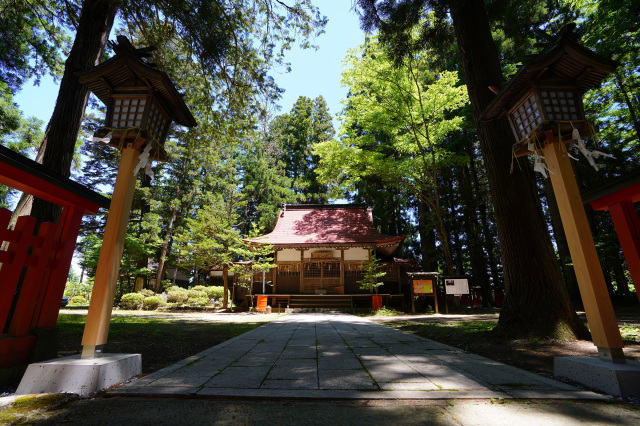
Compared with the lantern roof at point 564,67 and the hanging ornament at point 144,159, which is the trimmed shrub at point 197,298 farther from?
the lantern roof at point 564,67

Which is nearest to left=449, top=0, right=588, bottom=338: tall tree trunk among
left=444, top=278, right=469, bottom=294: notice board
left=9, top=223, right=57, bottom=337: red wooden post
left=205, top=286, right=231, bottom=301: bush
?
left=9, top=223, right=57, bottom=337: red wooden post

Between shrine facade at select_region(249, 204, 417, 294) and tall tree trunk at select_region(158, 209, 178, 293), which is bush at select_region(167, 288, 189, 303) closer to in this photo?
tall tree trunk at select_region(158, 209, 178, 293)

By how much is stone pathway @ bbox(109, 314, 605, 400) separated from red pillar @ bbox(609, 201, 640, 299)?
124 centimetres

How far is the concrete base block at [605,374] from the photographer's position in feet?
6.06

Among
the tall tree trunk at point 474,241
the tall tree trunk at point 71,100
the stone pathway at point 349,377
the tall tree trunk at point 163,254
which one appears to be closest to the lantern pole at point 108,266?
the stone pathway at point 349,377

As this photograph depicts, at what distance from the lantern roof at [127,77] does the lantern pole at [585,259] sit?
3.67m

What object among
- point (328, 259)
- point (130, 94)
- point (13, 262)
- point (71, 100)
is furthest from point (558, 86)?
point (328, 259)

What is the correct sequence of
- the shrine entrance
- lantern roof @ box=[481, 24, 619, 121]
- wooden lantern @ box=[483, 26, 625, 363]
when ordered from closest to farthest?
wooden lantern @ box=[483, 26, 625, 363] → lantern roof @ box=[481, 24, 619, 121] → the shrine entrance

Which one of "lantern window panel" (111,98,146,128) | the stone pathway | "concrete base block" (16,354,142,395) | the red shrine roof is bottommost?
the stone pathway

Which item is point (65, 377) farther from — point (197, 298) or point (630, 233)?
point (197, 298)

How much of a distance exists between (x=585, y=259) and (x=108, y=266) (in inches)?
158

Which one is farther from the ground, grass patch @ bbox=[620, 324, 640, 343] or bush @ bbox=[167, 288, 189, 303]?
bush @ bbox=[167, 288, 189, 303]

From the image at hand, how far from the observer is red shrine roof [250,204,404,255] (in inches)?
533

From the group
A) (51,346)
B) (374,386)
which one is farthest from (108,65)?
(374,386)
